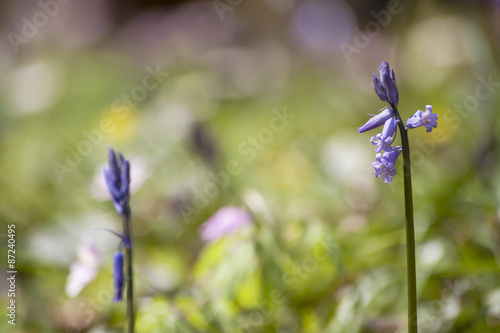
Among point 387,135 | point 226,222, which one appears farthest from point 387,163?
point 226,222

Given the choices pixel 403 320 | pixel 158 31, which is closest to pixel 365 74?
pixel 158 31

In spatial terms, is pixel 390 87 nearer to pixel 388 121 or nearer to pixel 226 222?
pixel 388 121

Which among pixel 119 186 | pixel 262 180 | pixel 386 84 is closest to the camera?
pixel 386 84

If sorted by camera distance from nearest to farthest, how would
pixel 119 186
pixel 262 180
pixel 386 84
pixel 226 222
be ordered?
pixel 386 84 < pixel 119 186 < pixel 226 222 < pixel 262 180

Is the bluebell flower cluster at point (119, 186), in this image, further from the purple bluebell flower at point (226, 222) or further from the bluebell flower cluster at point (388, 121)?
the purple bluebell flower at point (226, 222)

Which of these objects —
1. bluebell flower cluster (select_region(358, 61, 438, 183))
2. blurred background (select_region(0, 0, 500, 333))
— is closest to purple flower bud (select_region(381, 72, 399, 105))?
bluebell flower cluster (select_region(358, 61, 438, 183))

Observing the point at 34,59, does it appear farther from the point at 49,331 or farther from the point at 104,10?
the point at 49,331

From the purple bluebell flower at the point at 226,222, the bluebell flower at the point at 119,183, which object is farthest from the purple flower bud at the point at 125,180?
the purple bluebell flower at the point at 226,222
